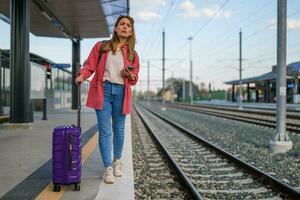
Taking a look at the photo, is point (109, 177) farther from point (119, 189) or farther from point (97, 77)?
point (97, 77)

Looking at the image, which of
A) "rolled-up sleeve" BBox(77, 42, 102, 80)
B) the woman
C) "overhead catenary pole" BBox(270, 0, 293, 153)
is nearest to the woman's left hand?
the woman

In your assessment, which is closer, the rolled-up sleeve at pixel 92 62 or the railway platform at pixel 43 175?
the railway platform at pixel 43 175

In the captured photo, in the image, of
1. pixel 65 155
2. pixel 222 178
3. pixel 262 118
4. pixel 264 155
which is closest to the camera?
pixel 65 155

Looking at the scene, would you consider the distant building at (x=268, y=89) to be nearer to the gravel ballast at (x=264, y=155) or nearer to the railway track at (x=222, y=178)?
the gravel ballast at (x=264, y=155)

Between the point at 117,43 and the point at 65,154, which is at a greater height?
the point at 117,43

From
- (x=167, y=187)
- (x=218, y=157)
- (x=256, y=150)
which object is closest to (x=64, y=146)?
(x=167, y=187)

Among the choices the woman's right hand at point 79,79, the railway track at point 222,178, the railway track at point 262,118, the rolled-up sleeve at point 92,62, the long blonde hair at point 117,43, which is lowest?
the railway track at point 222,178

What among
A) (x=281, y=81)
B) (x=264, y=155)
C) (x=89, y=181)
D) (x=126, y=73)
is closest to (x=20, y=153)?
(x=89, y=181)

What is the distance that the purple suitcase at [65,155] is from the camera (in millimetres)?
4605

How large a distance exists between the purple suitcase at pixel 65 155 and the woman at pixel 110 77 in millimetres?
396

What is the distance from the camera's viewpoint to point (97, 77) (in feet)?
16.2

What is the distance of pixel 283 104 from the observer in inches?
419

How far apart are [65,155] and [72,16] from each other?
14.5m

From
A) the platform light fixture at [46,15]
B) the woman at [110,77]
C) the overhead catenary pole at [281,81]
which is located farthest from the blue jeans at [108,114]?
the platform light fixture at [46,15]
